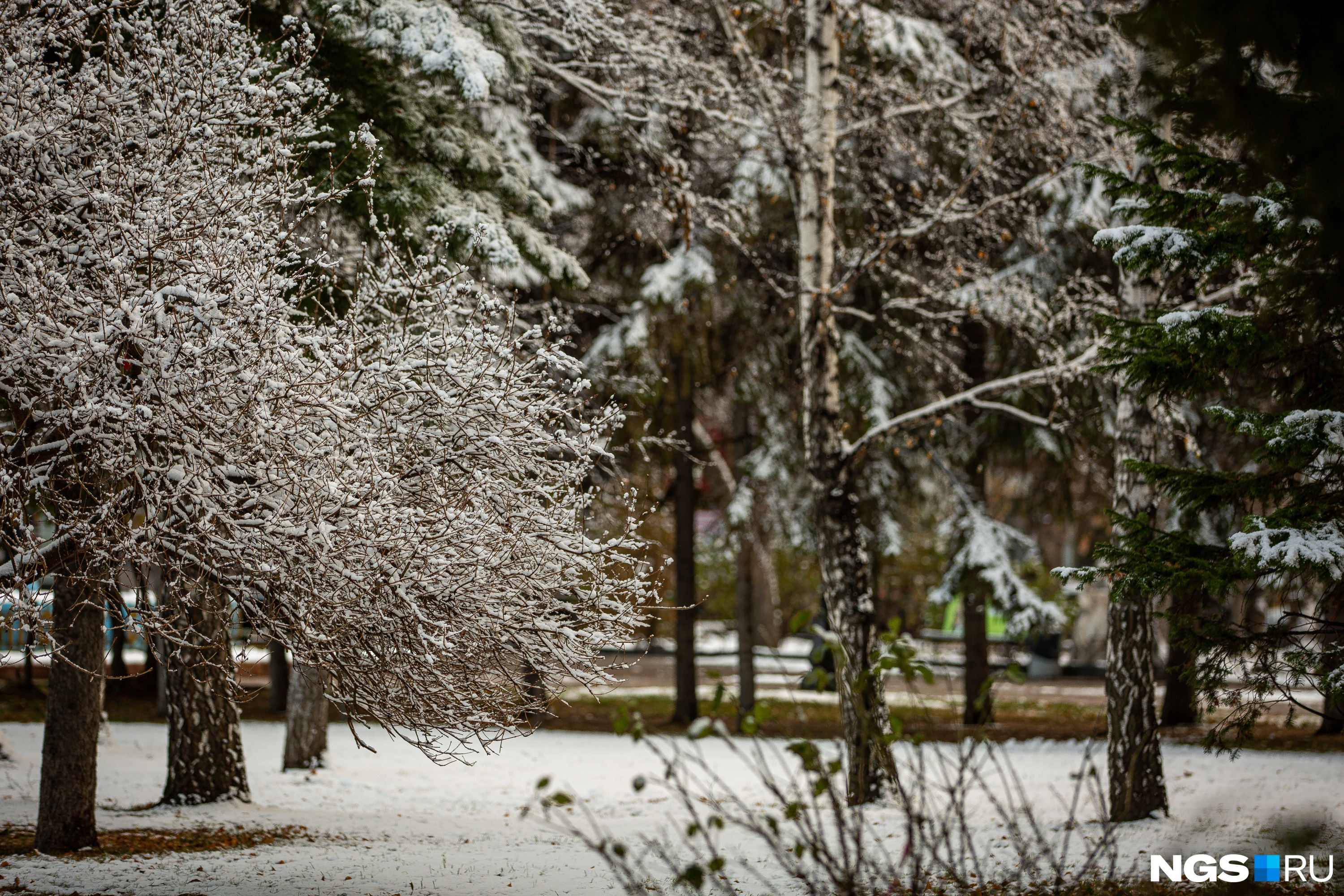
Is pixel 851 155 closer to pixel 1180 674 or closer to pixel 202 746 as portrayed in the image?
pixel 1180 674

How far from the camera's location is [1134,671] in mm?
8328

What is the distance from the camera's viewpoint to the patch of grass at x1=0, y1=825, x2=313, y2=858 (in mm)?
7219

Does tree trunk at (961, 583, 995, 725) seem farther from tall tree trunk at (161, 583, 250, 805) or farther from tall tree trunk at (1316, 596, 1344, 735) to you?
tall tree trunk at (161, 583, 250, 805)

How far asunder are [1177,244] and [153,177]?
17.7 ft

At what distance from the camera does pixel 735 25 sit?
33.3 ft

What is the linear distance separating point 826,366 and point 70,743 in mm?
6494

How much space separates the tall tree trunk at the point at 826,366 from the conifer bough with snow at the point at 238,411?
3.27m

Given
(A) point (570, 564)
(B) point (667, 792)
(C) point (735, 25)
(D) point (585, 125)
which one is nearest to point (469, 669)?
(A) point (570, 564)

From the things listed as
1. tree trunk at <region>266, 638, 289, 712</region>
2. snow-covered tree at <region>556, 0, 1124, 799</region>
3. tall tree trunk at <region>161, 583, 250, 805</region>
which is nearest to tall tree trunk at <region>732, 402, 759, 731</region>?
snow-covered tree at <region>556, 0, 1124, 799</region>

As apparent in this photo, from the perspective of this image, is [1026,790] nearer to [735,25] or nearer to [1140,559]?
[1140,559]

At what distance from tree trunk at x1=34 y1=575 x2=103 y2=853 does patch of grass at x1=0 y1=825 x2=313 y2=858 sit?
17 cm

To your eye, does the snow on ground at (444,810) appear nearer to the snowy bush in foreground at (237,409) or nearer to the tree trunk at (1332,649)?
the tree trunk at (1332,649)

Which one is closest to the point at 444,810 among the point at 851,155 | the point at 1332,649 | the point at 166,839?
the point at 166,839

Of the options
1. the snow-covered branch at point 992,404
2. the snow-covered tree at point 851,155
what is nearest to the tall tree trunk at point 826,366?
the snow-covered tree at point 851,155
